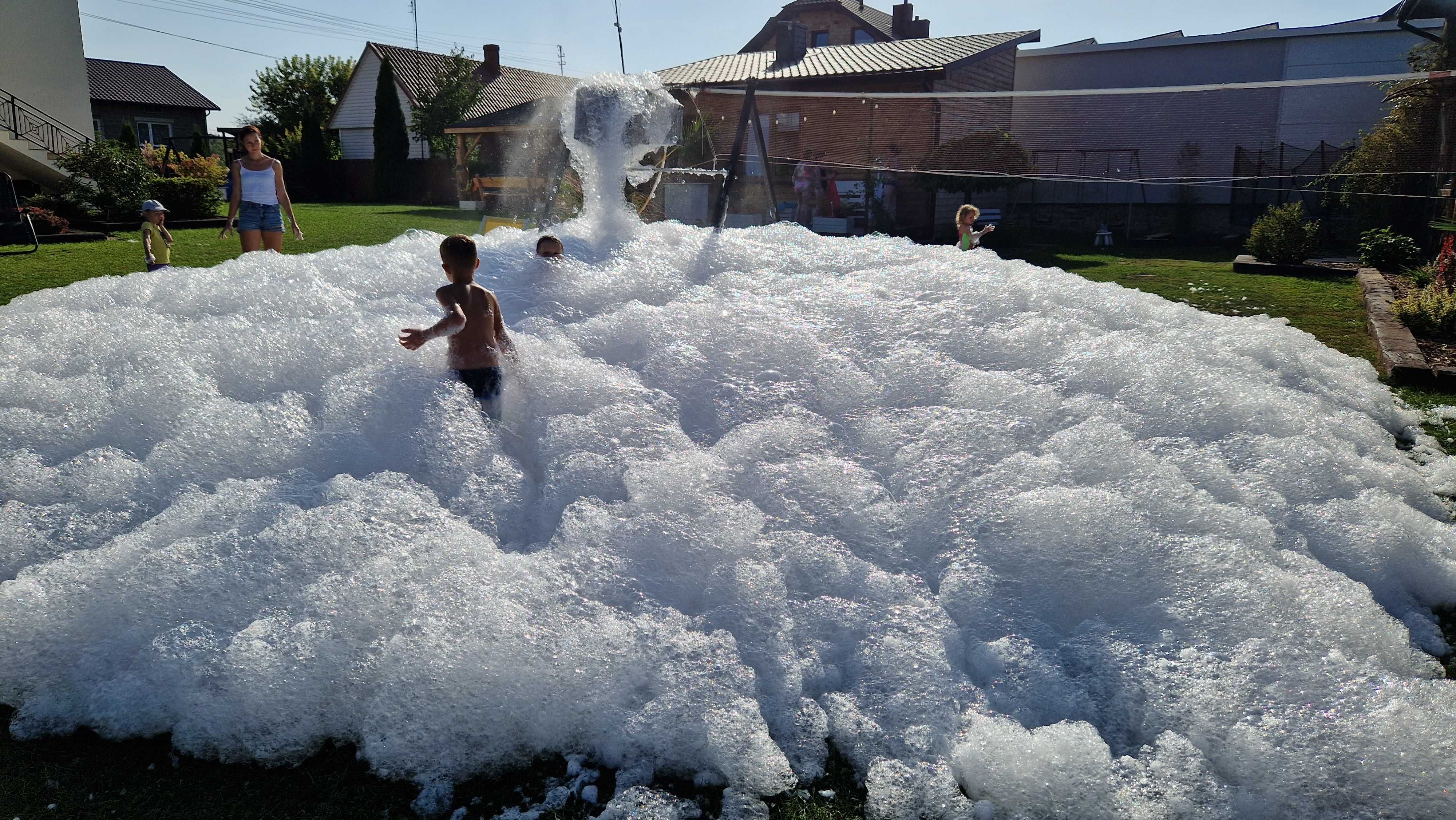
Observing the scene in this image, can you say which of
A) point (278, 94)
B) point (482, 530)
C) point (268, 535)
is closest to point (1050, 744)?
point (482, 530)

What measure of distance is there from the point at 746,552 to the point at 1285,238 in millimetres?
11104

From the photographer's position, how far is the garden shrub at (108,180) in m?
14.0

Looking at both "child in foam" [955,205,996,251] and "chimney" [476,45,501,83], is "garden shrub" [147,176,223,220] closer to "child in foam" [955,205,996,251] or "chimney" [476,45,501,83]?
"child in foam" [955,205,996,251]

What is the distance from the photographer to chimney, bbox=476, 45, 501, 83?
112 feet

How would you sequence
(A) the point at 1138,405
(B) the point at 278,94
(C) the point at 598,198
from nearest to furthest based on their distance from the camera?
1. (A) the point at 1138,405
2. (C) the point at 598,198
3. (B) the point at 278,94

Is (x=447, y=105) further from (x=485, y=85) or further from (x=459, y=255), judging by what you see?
(x=459, y=255)

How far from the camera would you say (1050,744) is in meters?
2.45

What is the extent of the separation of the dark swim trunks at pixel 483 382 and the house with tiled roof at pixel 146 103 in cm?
3871

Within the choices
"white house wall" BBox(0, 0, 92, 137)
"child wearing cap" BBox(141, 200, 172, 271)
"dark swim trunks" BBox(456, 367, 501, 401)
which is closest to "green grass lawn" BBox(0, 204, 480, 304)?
"child wearing cap" BBox(141, 200, 172, 271)

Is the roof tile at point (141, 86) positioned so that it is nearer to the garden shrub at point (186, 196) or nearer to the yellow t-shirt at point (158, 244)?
the garden shrub at point (186, 196)

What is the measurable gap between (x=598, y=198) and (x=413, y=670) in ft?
17.1

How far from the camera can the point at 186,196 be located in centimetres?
1471

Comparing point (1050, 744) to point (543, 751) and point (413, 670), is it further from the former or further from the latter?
point (413, 670)

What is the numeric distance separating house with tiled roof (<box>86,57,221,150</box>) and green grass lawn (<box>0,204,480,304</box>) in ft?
82.0
